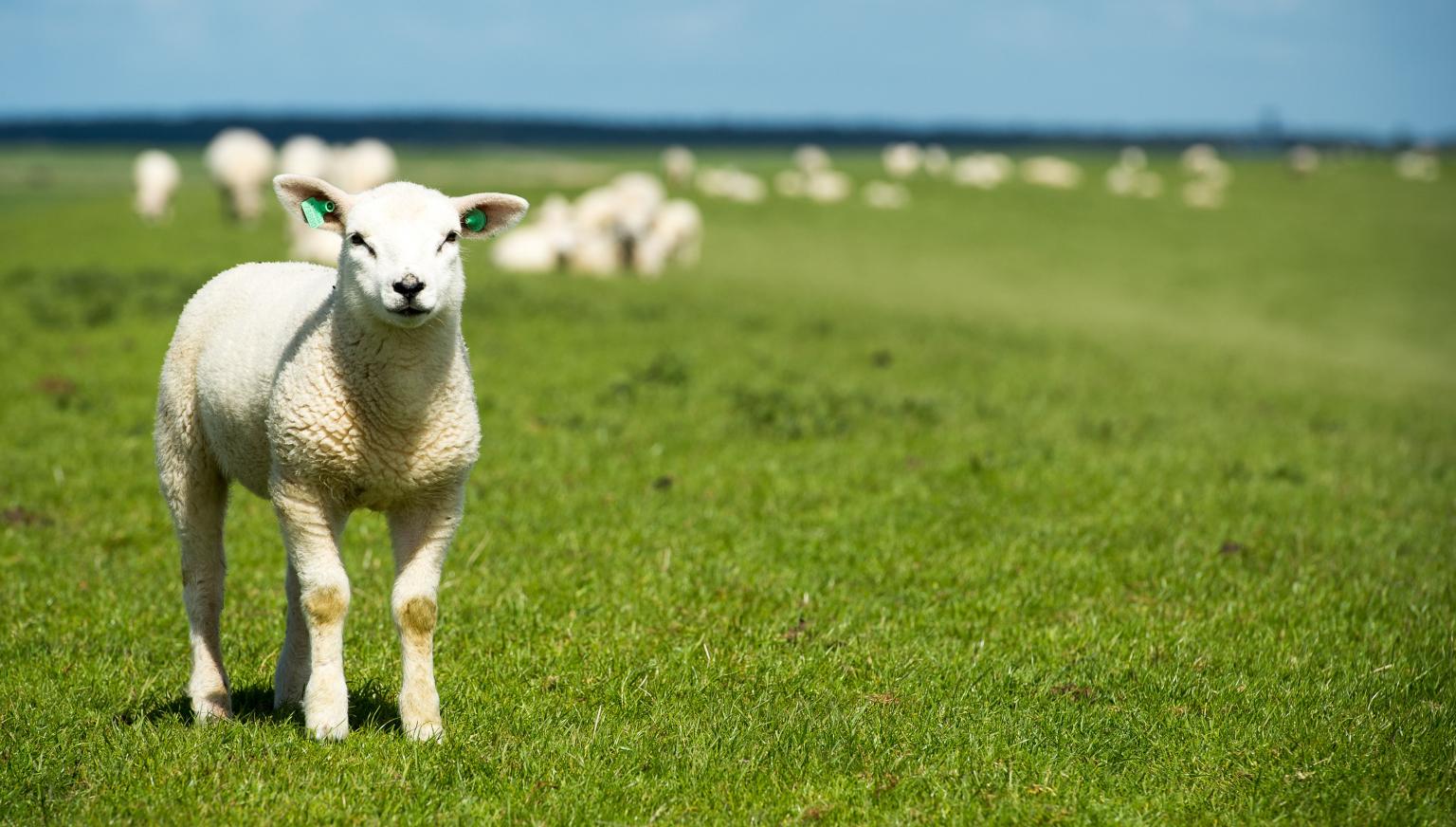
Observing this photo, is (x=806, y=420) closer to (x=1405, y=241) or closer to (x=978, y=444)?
(x=978, y=444)

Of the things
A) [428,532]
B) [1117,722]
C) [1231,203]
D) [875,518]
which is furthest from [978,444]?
[1231,203]

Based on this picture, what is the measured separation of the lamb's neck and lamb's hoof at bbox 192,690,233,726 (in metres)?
1.57

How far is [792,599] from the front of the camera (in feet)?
24.7

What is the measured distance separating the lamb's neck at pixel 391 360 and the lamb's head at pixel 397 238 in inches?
3.5

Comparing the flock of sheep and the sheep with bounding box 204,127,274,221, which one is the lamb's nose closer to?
the flock of sheep

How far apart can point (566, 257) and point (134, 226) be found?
11.2 m

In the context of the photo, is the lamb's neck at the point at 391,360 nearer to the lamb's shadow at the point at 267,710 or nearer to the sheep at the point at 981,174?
the lamb's shadow at the point at 267,710

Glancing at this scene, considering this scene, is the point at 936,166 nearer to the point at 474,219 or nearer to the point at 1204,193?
the point at 1204,193

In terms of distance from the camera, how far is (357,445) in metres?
5.28

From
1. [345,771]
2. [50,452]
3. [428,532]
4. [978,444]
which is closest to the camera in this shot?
[345,771]

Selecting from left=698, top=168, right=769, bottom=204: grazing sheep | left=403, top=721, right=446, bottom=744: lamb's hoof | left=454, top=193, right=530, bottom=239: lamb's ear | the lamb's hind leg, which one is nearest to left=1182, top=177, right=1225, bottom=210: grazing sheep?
left=698, top=168, right=769, bottom=204: grazing sheep

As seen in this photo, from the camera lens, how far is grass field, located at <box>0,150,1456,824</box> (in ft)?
16.8

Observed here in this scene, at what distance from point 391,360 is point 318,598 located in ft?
3.33

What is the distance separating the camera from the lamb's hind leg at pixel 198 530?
5789 mm
